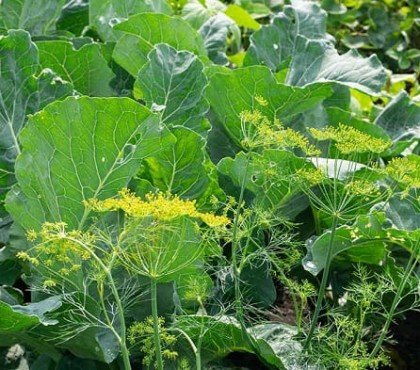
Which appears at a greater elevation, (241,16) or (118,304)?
(118,304)

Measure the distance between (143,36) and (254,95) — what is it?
1.52ft

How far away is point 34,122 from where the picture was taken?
90.7 inches

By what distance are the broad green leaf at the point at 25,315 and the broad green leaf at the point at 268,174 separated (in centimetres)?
60

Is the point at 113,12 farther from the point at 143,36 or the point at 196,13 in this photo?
the point at 196,13

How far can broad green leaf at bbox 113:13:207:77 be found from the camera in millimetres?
2998

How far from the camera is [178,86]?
9.13 feet

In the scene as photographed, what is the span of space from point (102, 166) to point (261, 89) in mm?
712

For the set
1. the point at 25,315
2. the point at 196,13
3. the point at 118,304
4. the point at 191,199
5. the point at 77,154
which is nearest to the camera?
the point at 118,304

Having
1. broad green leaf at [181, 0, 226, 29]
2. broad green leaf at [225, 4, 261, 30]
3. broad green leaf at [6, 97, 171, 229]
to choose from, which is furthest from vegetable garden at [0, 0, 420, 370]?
broad green leaf at [225, 4, 261, 30]

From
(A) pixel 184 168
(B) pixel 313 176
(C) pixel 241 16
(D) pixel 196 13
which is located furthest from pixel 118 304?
(C) pixel 241 16

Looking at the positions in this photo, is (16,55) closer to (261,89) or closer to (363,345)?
(261,89)

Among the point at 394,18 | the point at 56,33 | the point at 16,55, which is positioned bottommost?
the point at 394,18

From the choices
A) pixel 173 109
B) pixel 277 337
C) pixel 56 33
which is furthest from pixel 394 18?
pixel 277 337

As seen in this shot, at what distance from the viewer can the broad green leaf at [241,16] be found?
15.5 feet
